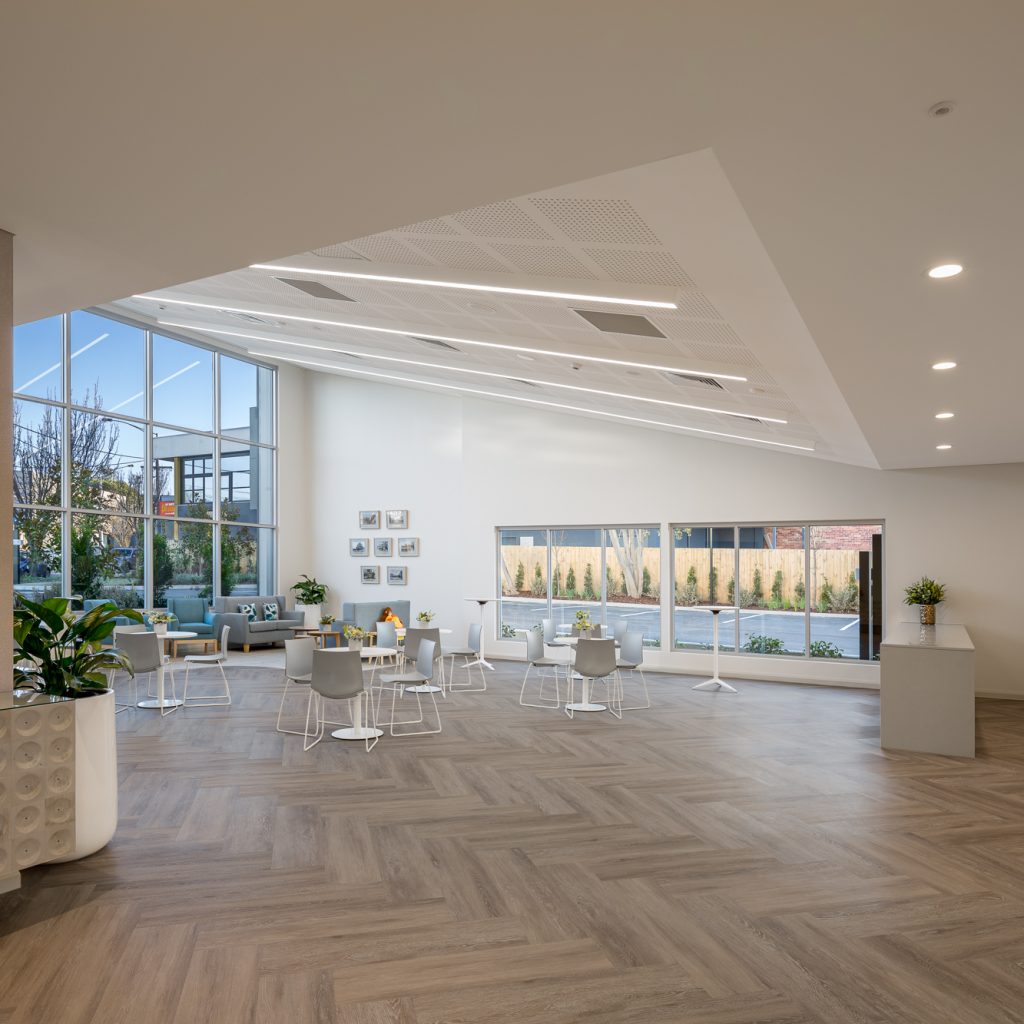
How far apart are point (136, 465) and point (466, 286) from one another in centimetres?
1027

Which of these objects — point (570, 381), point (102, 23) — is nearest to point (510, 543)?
point (570, 381)

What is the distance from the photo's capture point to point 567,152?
2.59m

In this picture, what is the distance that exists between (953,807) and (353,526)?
1206 cm

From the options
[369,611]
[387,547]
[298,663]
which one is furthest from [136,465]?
[298,663]

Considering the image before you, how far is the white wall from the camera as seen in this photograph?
32.8 ft

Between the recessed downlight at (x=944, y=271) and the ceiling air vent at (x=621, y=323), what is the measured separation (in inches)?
71.8

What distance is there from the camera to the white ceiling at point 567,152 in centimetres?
191

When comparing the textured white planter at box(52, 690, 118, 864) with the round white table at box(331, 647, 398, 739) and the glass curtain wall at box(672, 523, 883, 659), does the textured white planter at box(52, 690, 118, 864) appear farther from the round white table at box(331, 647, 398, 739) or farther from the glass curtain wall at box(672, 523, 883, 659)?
the glass curtain wall at box(672, 523, 883, 659)

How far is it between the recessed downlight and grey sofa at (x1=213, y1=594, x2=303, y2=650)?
11.9 meters

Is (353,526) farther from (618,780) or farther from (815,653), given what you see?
(618,780)

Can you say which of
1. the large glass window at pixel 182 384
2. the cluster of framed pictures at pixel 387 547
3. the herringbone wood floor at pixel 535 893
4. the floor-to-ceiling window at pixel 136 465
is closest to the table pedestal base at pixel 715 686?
the herringbone wood floor at pixel 535 893

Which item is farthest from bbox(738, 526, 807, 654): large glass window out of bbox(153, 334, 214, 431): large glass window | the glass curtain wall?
bbox(153, 334, 214, 431): large glass window

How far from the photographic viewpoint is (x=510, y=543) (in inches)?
517

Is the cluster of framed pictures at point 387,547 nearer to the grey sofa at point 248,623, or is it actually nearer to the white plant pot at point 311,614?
the white plant pot at point 311,614
